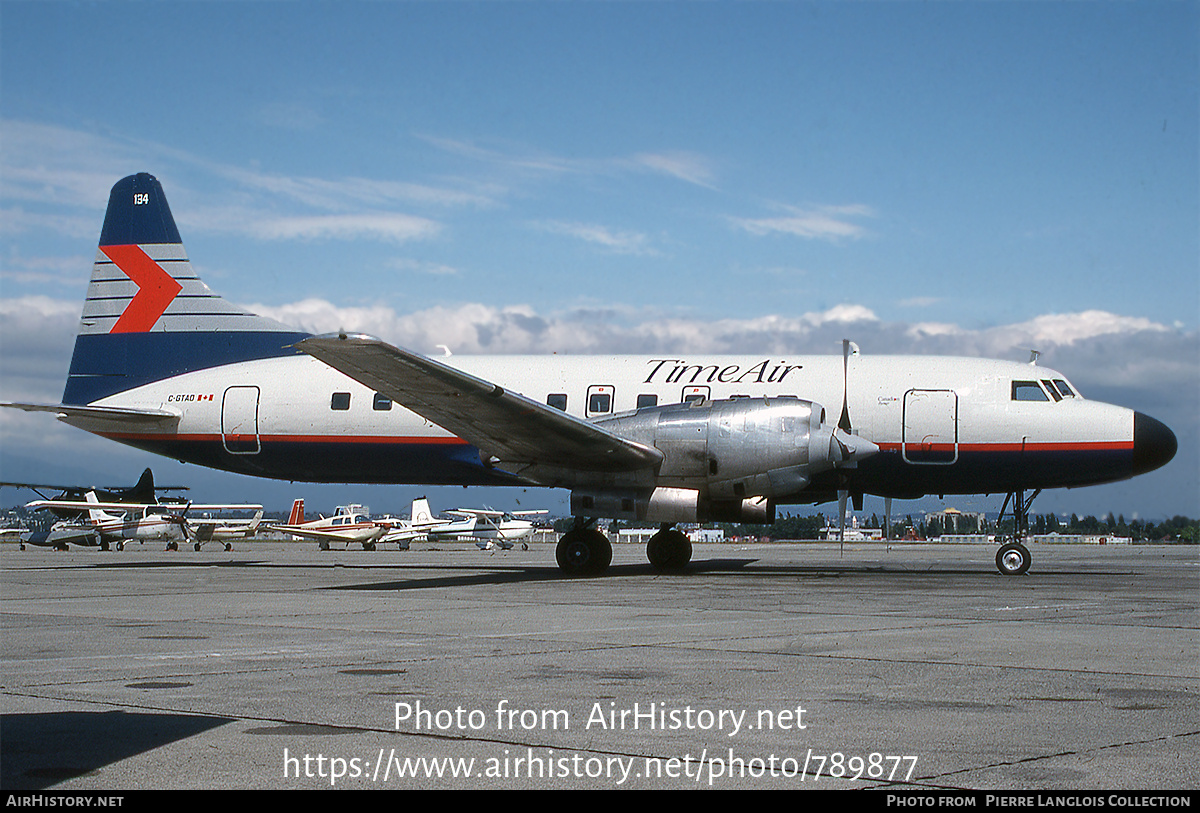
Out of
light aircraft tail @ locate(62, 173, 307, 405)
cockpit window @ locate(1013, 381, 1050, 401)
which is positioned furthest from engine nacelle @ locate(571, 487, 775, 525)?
light aircraft tail @ locate(62, 173, 307, 405)

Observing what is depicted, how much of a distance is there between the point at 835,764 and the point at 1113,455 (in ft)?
57.3

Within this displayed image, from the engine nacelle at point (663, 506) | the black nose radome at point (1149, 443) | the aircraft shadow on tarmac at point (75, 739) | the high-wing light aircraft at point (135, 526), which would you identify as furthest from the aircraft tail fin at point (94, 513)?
the aircraft shadow on tarmac at point (75, 739)

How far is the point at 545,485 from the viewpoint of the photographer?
2025cm

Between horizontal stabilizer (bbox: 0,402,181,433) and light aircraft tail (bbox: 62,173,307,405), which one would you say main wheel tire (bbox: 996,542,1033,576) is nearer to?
light aircraft tail (bbox: 62,173,307,405)

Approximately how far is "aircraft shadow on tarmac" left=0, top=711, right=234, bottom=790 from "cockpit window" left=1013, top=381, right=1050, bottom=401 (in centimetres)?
1801

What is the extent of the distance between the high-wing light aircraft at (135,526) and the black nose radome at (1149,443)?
3729 cm

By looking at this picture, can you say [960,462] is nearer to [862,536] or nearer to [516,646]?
[516,646]

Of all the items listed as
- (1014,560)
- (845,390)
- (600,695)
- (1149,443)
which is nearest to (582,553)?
(845,390)

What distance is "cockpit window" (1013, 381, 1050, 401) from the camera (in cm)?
2078

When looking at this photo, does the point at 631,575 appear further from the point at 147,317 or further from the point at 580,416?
the point at 147,317

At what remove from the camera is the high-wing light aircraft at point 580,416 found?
18.5m

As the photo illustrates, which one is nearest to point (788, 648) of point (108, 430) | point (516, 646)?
point (516, 646)

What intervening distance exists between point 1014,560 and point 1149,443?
3277mm

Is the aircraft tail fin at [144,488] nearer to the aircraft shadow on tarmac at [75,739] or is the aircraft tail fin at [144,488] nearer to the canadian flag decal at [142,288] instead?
the canadian flag decal at [142,288]
